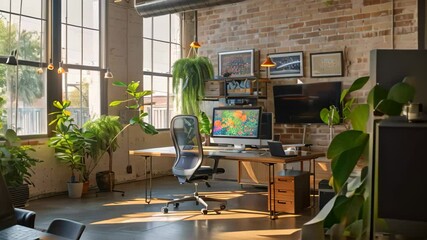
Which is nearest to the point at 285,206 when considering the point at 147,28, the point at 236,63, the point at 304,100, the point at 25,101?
the point at 304,100

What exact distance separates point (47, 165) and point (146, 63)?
270 centimetres

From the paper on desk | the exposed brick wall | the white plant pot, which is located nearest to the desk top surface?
the white plant pot

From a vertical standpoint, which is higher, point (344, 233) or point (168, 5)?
point (168, 5)

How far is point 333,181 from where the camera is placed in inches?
47.0

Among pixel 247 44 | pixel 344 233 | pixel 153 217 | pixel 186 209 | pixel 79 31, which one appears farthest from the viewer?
pixel 247 44

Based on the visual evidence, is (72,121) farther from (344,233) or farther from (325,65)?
(344,233)

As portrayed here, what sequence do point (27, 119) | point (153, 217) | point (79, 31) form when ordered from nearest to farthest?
point (153, 217) < point (27, 119) < point (79, 31)

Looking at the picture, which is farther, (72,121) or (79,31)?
(79,31)

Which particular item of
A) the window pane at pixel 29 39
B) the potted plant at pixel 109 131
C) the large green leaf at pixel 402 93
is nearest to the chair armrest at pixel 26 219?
the large green leaf at pixel 402 93

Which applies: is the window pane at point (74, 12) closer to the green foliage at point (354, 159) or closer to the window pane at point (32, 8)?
the window pane at point (32, 8)

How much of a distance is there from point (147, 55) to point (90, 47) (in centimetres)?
125

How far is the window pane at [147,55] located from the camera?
28.6 feet

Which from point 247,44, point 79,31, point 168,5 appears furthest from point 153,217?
point 247,44

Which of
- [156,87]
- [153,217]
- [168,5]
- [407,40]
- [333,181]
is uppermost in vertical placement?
[168,5]
